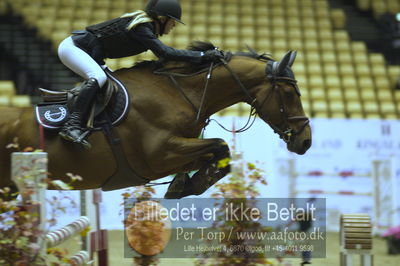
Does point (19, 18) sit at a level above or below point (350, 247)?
above

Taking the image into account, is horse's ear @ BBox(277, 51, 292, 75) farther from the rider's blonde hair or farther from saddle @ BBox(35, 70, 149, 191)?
saddle @ BBox(35, 70, 149, 191)

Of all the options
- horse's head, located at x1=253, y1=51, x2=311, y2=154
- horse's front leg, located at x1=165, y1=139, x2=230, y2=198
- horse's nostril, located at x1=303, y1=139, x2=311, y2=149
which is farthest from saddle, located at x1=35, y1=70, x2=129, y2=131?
horse's nostril, located at x1=303, y1=139, x2=311, y2=149

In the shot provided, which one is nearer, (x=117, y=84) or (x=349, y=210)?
(x=117, y=84)

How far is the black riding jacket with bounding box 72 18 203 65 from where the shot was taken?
4.13m

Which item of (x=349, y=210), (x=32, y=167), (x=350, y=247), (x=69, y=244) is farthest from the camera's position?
(x=349, y=210)

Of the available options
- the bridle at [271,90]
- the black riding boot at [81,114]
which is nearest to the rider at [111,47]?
the black riding boot at [81,114]

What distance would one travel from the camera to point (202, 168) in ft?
13.8

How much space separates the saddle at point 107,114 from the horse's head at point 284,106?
97 cm

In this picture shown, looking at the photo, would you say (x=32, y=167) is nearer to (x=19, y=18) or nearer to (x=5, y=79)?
(x=5, y=79)

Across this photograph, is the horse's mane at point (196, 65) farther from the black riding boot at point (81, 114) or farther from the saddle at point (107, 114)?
the black riding boot at point (81, 114)

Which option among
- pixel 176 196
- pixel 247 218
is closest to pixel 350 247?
pixel 247 218

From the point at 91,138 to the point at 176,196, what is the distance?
721 mm

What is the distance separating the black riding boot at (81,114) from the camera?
4004 mm

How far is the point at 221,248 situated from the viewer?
3.55 m
